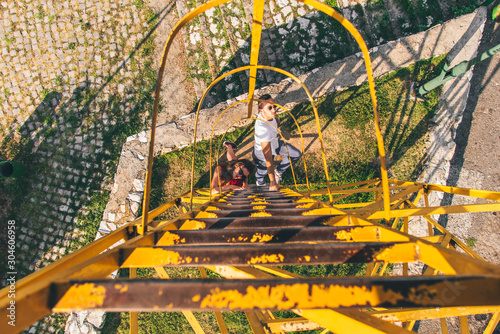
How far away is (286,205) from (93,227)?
4.35 m

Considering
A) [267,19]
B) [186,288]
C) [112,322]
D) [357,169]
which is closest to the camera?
[186,288]

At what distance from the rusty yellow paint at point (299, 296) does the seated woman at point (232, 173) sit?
10.9 ft

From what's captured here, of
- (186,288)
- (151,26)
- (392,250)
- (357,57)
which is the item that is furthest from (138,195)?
(357,57)

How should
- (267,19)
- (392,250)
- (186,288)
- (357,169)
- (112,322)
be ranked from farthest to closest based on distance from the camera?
(267,19), (357,169), (112,322), (392,250), (186,288)

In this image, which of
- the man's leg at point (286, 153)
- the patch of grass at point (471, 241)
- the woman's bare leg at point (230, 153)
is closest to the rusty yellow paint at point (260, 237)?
the man's leg at point (286, 153)

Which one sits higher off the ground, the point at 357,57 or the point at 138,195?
the point at 357,57

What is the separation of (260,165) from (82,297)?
3.70 meters

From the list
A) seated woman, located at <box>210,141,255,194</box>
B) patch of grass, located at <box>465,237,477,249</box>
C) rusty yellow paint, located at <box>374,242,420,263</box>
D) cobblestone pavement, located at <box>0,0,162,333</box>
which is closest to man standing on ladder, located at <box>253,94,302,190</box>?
seated woman, located at <box>210,141,255,194</box>

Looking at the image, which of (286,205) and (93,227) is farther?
(93,227)

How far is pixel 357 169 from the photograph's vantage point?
4891 mm

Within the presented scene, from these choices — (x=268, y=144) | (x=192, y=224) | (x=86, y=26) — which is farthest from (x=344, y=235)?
(x=86, y=26)

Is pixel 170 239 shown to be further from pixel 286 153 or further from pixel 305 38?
pixel 305 38

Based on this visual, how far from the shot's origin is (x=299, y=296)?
35.1 inches

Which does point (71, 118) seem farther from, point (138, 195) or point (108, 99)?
point (138, 195)
